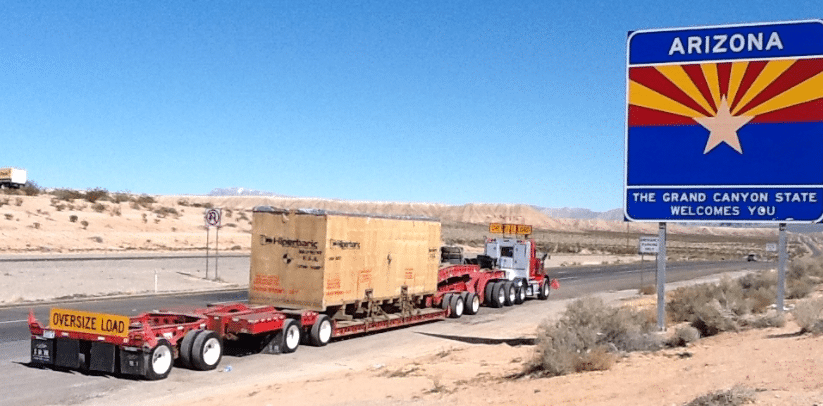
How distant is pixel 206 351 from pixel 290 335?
2666mm

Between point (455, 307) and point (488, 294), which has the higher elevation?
point (488, 294)

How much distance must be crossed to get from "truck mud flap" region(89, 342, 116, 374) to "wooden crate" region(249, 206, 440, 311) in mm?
5337

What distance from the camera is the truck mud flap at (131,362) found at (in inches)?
539

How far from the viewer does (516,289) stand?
98.0ft

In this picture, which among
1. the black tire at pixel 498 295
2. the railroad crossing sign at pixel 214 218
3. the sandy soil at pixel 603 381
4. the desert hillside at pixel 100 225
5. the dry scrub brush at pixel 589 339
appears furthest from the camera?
the desert hillside at pixel 100 225

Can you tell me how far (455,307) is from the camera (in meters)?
24.6

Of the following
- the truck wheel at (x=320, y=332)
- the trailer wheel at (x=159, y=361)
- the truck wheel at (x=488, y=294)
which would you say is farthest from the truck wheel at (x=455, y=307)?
the trailer wheel at (x=159, y=361)

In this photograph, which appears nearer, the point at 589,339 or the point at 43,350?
the point at 589,339

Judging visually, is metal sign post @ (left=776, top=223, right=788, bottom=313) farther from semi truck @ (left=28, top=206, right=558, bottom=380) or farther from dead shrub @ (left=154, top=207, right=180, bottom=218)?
dead shrub @ (left=154, top=207, right=180, bottom=218)

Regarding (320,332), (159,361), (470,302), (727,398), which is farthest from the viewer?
(470,302)

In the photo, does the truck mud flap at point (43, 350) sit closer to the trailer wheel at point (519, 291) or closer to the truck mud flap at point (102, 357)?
the truck mud flap at point (102, 357)

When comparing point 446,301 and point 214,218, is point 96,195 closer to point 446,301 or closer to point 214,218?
point 214,218

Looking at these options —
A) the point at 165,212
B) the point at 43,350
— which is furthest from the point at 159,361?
the point at 165,212

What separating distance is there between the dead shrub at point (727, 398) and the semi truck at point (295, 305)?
9.31m
